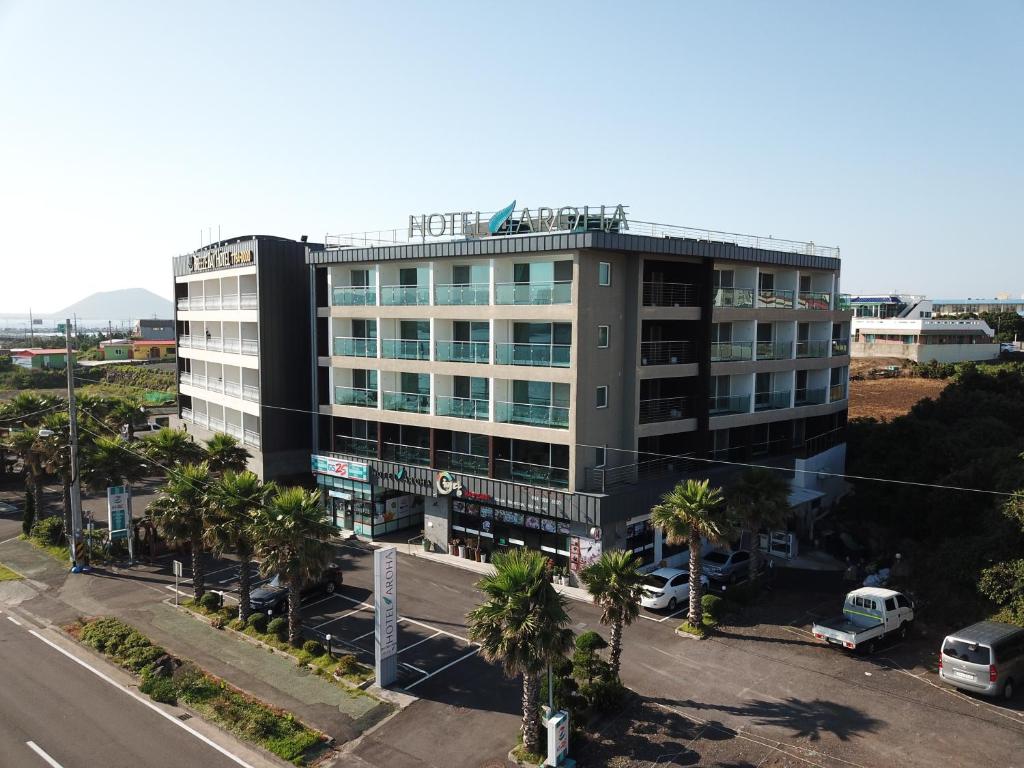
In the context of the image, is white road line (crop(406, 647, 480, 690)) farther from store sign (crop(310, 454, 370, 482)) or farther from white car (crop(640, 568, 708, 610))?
store sign (crop(310, 454, 370, 482))

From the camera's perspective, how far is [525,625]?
21172 mm

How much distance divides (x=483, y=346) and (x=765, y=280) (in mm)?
19124

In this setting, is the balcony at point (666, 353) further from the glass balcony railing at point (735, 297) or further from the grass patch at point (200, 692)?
the grass patch at point (200, 692)

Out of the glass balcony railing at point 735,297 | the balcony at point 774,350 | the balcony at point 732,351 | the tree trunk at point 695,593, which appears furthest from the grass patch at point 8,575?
the balcony at point 774,350

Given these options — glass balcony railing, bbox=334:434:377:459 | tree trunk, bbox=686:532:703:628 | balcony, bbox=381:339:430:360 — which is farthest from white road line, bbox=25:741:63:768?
balcony, bbox=381:339:430:360

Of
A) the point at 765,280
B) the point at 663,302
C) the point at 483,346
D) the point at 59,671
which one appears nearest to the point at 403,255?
the point at 483,346

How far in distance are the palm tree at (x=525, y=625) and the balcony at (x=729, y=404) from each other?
23.3 m

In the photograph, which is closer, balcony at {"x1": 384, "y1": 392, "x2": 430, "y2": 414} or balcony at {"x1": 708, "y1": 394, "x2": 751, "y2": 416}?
balcony at {"x1": 708, "y1": 394, "x2": 751, "y2": 416}

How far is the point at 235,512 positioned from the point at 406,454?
15.3 meters

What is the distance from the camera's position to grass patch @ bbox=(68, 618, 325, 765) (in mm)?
23797

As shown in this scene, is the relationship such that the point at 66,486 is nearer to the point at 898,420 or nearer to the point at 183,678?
the point at 183,678

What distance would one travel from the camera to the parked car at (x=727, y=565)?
1477 inches

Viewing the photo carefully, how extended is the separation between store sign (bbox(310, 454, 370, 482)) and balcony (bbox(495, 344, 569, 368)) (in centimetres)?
1193

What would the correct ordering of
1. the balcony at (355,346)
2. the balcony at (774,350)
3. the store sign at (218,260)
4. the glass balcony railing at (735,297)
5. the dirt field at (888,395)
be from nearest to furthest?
the glass balcony railing at (735,297) < the balcony at (774,350) < the balcony at (355,346) < the store sign at (218,260) < the dirt field at (888,395)
